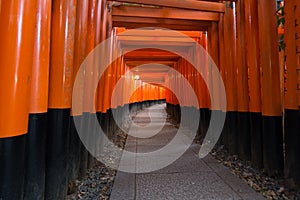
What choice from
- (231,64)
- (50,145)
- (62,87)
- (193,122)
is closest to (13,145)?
(50,145)

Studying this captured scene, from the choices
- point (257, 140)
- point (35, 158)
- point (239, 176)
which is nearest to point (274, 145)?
point (257, 140)

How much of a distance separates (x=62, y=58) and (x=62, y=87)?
258 millimetres

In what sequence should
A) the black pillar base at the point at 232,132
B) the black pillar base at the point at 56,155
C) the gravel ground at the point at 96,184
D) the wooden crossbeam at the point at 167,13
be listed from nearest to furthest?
1. the black pillar base at the point at 56,155
2. the gravel ground at the point at 96,184
3. the black pillar base at the point at 232,132
4. the wooden crossbeam at the point at 167,13

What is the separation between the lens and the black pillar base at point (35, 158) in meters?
1.40

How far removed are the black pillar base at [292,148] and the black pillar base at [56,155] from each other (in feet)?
7.09

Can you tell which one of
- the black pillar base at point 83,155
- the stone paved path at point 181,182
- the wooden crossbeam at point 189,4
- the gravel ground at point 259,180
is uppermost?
the wooden crossbeam at point 189,4

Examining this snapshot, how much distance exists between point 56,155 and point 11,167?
640 millimetres

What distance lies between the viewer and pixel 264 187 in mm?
2262

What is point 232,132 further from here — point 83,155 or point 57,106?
point 57,106

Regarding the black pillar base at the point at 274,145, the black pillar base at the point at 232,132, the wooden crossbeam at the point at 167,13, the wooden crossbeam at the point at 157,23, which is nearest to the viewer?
the black pillar base at the point at 274,145

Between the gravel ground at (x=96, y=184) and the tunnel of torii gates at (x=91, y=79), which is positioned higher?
the tunnel of torii gates at (x=91, y=79)

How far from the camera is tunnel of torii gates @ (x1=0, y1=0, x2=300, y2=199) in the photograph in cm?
113

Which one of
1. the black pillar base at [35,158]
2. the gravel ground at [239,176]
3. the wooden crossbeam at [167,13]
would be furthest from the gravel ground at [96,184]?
the wooden crossbeam at [167,13]

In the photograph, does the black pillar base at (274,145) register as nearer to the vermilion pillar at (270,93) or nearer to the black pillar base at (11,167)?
the vermilion pillar at (270,93)
